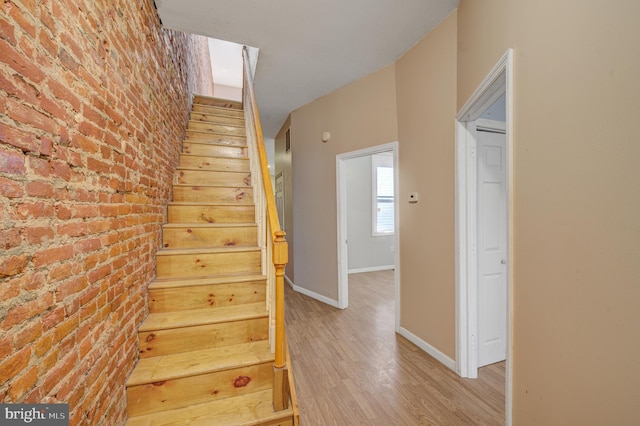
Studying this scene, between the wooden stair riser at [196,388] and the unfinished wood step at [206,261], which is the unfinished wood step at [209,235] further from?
the wooden stair riser at [196,388]

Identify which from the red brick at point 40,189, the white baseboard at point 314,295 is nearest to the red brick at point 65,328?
the red brick at point 40,189

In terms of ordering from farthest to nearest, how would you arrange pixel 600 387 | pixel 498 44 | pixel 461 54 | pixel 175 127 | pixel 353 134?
pixel 353 134, pixel 175 127, pixel 461 54, pixel 498 44, pixel 600 387

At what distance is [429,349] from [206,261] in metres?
2.13

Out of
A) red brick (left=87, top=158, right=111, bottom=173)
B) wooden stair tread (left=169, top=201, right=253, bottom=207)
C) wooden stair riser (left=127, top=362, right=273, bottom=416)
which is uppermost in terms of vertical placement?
red brick (left=87, top=158, right=111, bottom=173)

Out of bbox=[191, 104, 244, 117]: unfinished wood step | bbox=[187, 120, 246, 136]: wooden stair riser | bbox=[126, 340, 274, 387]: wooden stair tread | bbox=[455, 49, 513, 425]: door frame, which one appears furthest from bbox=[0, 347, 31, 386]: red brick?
bbox=[191, 104, 244, 117]: unfinished wood step

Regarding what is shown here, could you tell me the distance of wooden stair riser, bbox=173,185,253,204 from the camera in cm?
258

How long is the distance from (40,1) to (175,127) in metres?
1.94

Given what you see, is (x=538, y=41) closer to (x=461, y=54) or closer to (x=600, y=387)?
(x=461, y=54)

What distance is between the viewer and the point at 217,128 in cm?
344

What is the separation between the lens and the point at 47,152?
88 cm

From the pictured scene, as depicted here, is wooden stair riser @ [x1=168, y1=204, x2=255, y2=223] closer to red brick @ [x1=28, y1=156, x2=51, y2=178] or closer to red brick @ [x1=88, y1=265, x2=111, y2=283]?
red brick @ [x1=88, y1=265, x2=111, y2=283]

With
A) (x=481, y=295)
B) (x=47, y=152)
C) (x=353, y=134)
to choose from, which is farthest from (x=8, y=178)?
(x=353, y=134)

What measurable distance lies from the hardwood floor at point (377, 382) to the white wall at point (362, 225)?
2.60 metres

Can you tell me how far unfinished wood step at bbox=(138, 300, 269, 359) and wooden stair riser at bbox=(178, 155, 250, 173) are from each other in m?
1.62
